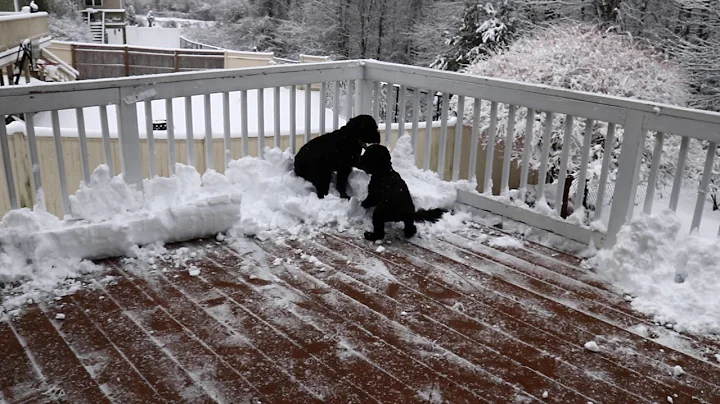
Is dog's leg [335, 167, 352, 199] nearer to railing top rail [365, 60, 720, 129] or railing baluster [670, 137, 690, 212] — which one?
railing top rail [365, 60, 720, 129]

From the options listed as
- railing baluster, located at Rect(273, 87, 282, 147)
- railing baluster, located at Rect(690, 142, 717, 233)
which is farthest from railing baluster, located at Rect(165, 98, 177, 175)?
railing baluster, located at Rect(690, 142, 717, 233)

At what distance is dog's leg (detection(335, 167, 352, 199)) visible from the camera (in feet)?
12.9

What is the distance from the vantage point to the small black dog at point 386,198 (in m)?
3.52

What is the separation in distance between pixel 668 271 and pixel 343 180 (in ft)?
6.39

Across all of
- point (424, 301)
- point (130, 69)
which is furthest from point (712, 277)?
point (130, 69)

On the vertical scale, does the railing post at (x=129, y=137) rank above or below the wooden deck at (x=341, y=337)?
above

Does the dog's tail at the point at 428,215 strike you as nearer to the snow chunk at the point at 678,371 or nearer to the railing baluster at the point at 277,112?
the railing baluster at the point at 277,112

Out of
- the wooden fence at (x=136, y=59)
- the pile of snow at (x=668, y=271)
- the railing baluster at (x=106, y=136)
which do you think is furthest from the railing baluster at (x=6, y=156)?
the wooden fence at (x=136, y=59)

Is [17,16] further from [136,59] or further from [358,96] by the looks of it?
[358,96]

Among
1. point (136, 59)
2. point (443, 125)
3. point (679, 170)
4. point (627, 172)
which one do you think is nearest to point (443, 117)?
point (443, 125)

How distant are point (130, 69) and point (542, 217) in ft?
49.0

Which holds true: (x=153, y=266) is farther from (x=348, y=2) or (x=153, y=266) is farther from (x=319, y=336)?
(x=348, y=2)

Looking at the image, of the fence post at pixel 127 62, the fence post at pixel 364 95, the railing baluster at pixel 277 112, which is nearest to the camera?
the railing baluster at pixel 277 112

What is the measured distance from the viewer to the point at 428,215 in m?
3.77
